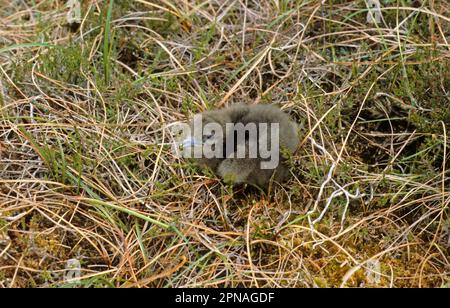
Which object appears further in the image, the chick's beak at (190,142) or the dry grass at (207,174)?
the chick's beak at (190,142)

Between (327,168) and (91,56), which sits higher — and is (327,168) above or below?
below

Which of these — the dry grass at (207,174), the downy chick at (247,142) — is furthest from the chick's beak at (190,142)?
the dry grass at (207,174)

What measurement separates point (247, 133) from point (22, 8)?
6.52 feet

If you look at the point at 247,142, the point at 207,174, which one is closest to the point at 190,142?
the point at 207,174

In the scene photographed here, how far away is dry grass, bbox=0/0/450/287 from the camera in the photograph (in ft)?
9.11

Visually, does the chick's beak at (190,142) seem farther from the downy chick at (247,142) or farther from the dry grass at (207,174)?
the dry grass at (207,174)

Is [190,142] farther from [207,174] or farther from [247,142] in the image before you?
[247,142]

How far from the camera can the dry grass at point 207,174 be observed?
9.11 feet

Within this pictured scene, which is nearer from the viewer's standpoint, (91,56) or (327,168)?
(327,168)
